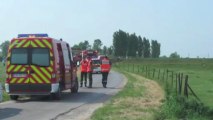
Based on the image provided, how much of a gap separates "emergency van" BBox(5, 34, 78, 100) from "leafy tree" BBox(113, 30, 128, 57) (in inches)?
5110

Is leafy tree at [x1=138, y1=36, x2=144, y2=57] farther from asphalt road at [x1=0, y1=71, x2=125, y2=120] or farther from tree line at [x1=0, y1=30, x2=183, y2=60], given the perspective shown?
asphalt road at [x1=0, y1=71, x2=125, y2=120]

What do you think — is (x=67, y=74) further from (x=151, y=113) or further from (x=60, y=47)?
(x=151, y=113)

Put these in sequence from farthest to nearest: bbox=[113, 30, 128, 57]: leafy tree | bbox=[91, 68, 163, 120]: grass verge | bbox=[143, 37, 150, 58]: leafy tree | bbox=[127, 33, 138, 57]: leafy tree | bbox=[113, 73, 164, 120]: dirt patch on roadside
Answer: bbox=[143, 37, 150, 58]: leafy tree → bbox=[127, 33, 138, 57]: leafy tree → bbox=[113, 30, 128, 57]: leafy tree → bbox=[113, 73, 164, 120]: dirt patch on roadside → bbox=[91, 68, 163, 120]: grass verge

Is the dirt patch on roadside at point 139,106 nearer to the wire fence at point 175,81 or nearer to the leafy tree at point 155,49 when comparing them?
the wire fence at point 175,81

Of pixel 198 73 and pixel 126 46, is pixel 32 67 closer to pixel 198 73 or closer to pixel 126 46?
pixel 198 73

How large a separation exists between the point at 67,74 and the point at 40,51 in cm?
275

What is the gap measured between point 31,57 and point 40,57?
366 mm

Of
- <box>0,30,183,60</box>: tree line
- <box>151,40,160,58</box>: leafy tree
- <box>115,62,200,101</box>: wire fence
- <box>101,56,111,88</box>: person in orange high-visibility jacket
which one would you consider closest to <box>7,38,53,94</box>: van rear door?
<box>115,62,200,101</box>: wire fence

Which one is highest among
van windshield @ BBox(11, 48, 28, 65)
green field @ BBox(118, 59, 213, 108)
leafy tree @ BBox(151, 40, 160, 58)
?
leafy tree @ BBox(151, 40, 160, 58)

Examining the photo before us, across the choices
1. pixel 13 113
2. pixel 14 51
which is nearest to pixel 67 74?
pixel 14 51

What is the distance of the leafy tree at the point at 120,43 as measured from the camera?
152375 mm

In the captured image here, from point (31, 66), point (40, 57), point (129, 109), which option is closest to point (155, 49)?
point (40, 57)

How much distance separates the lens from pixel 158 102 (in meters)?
20.7

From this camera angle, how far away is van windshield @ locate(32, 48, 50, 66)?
22.2 metres
